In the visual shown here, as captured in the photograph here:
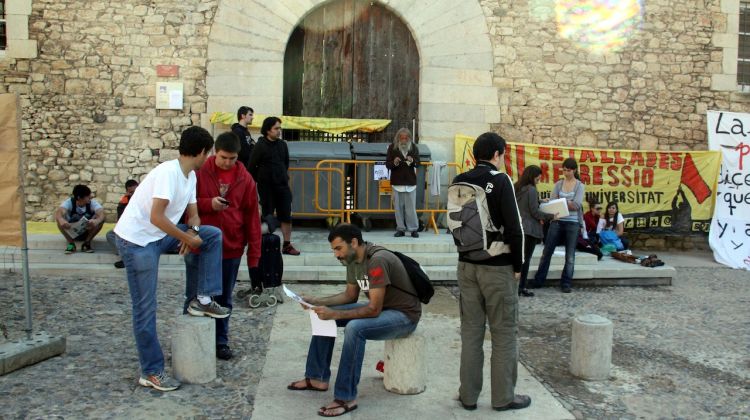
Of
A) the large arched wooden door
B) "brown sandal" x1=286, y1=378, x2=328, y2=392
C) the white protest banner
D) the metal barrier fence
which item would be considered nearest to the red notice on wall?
the large arched wooden door

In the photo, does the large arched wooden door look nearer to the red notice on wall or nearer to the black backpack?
the red notice on wall

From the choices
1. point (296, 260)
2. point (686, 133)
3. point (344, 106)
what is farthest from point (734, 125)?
point (296, 260)

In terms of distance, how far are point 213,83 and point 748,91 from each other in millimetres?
9373

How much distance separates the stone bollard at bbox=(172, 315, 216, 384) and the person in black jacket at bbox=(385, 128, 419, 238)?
526cm

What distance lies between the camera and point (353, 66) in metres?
12.0

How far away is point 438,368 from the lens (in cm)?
545

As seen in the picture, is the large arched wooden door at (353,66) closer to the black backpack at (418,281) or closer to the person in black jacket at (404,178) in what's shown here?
the person in black jacket at (404,178)

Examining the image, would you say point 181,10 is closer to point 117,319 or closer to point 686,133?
point 117,319

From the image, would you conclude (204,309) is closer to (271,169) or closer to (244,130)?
(271,169)

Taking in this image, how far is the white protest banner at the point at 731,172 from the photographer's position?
38.3 feet

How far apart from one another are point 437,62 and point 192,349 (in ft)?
26.2

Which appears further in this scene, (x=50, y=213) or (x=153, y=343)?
(x=50, y=213)

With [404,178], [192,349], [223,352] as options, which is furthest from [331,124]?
[192,349]

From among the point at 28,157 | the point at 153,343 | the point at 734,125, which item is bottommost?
the point at 153,343
